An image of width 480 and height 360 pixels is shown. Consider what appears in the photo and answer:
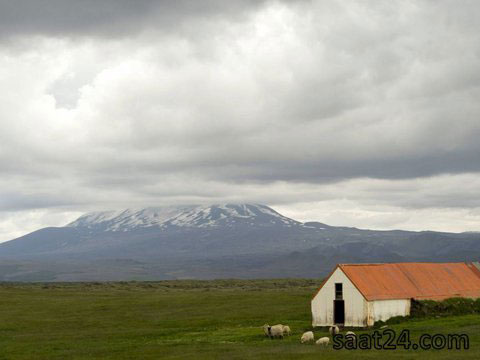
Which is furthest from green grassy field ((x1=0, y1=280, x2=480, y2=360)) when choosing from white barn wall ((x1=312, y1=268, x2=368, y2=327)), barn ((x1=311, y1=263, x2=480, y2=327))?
barn ((x1=311, y1=263, x2=480, y2=327))

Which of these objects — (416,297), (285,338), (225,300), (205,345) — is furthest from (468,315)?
(225,300)

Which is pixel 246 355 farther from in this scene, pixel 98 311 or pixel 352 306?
pixel 98 311

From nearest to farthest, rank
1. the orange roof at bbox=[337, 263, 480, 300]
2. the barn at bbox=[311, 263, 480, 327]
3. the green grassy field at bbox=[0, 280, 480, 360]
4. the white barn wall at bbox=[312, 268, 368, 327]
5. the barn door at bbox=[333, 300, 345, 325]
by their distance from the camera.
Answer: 1. the green grassy field at bbox=[0, 280, 480, 360]
2. the white barn wall at bbox=[312, 268, 368, 327]
3. the barn at bbox=[311, 263, 480, 327]
4. the barn door at bbox=[333, 300, 345, 325]
5. the orange roof at bbox=[337, 263, 480, 300]

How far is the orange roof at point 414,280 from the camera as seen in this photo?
73.6 metres

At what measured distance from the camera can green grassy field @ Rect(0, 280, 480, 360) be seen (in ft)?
171

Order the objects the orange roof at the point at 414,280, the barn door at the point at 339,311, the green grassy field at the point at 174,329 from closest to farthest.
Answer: the green grassy field at the point at 174,329 < the barn door at the point at 339,311 < the orange roof at the point at 414,280

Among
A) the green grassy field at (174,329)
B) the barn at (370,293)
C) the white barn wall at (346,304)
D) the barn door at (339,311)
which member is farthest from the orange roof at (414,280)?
the green grassy field at (174,329)

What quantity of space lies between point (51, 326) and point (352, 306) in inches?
1357

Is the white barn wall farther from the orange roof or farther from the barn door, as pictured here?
the orange roof

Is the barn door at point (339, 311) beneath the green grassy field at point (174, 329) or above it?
above

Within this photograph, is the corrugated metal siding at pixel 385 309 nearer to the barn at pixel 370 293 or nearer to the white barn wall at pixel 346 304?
the barn at pixel 370 293

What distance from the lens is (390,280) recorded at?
7700cm

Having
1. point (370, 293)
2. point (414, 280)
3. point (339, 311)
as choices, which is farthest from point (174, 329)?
point (414, 280)

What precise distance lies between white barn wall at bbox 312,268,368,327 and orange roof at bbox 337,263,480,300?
2.23 ft
